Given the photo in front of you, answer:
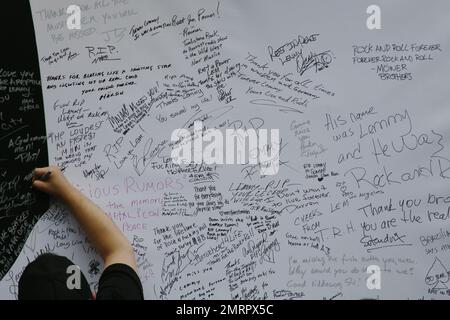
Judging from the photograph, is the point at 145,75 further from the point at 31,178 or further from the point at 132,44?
the point at 31,178

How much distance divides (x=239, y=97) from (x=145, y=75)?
34 cm

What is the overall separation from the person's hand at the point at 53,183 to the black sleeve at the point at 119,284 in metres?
0.34

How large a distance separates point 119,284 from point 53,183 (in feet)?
1.52

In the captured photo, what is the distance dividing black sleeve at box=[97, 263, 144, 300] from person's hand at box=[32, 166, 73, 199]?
0.34m

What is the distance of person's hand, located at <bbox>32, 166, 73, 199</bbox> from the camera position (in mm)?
1889

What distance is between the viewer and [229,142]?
196cm

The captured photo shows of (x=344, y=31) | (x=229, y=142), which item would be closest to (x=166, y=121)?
(x=229, y=142)

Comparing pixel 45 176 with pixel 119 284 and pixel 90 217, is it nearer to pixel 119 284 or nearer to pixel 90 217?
pixel 90 217

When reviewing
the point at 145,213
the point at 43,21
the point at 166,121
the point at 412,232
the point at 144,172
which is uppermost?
the point at 43,21

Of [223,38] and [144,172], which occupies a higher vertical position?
[223,38]

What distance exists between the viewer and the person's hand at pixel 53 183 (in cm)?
189
